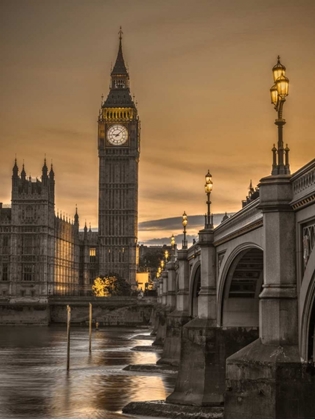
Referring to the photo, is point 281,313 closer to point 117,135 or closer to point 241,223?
point 241,223

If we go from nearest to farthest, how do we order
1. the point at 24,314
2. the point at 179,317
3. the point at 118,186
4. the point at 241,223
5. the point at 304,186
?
the point at 304,186 < the point at 241,223 < the point at 179,317 < the point at 24,314 < the point at 118,186

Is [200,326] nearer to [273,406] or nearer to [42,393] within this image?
[42,393]

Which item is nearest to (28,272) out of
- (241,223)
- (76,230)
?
(76,230)

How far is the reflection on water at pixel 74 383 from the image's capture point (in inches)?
1535

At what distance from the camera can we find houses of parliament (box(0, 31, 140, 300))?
16800 cm

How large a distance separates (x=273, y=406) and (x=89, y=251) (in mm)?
178637

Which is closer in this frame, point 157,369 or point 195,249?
point 195,249

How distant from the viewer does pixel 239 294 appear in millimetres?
34906

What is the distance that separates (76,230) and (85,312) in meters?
47.8

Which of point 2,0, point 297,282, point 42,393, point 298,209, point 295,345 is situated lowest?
point 42,393

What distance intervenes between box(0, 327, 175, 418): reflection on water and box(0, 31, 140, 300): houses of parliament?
86018 millimetres

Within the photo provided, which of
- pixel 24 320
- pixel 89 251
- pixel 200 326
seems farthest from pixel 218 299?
pixel 89 251

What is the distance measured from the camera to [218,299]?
35.1 m

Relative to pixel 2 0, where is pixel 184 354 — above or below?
below
